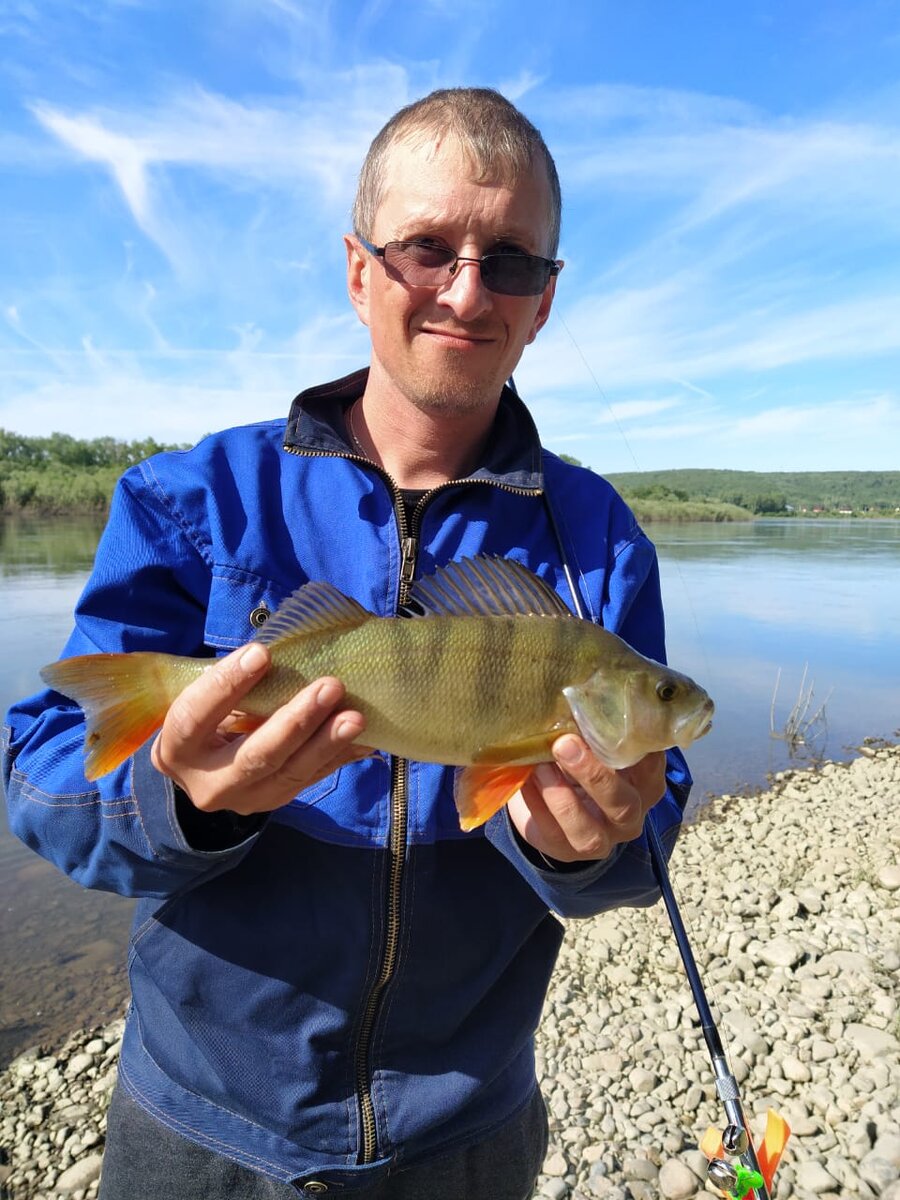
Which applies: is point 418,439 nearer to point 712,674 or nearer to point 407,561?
point 407,561

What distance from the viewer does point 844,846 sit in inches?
327

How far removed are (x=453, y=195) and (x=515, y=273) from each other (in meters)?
0.25

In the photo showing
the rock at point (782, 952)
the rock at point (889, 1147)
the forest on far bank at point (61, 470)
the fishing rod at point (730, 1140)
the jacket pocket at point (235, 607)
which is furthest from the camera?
the forest on far bank at point (61, 470)

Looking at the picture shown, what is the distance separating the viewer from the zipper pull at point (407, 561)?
2.08 meters

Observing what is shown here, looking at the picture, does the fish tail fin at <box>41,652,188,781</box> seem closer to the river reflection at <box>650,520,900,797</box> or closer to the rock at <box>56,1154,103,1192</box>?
the rock at <box>56,1154,103,1192</box>

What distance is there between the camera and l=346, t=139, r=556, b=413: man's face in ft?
6.85

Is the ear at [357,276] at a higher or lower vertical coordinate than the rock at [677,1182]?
higher

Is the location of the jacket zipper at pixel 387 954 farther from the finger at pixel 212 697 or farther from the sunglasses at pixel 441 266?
the sunglasses at pixel 441 266

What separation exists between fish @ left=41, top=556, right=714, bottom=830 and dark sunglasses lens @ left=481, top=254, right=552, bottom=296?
74cm

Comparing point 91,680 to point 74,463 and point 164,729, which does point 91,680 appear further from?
point 74,463

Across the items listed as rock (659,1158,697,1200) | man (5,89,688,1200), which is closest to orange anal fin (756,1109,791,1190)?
man (5,89,688,1200)

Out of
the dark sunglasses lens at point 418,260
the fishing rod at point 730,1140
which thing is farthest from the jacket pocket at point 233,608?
the fishing rod at point 730,1140

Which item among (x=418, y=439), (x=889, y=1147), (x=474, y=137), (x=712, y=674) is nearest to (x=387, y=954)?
(x=418, y=439)

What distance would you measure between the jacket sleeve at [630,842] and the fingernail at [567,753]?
28 centimetres
